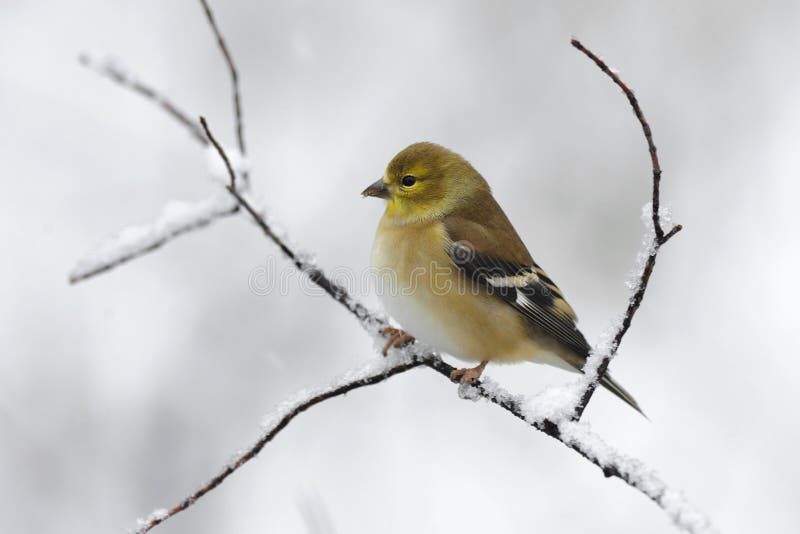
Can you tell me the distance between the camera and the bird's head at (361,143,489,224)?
12.5ft

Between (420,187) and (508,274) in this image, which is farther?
(420,187)

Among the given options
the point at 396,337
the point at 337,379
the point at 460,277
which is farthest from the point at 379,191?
the point at 337,379

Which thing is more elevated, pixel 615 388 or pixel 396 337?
pixel 615 388

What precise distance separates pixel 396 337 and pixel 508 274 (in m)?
0.80

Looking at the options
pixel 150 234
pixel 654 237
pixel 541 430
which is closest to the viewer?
pixel 150 234

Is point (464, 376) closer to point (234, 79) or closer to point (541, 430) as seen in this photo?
point (541, 430)

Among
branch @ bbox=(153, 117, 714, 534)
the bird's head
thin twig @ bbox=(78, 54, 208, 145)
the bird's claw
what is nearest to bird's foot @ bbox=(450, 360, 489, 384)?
the bird's claw

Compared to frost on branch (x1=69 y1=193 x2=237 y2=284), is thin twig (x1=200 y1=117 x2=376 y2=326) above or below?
above

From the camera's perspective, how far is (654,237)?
6.70 ft

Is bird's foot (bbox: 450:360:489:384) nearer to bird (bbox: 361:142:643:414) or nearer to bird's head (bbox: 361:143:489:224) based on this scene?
bird (bbox: 361:142:643:414)

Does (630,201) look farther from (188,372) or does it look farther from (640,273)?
(640,273)

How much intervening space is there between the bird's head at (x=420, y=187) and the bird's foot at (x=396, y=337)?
2.41 feet

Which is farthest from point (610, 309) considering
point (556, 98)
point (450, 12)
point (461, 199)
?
point (450, 12)

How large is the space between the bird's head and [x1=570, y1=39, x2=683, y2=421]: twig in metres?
1.68
